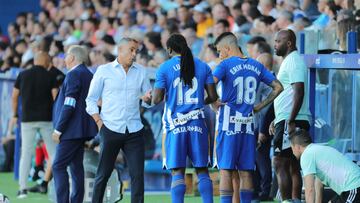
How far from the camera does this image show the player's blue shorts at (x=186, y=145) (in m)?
11.3

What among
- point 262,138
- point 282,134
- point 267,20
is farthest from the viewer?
point 267,20

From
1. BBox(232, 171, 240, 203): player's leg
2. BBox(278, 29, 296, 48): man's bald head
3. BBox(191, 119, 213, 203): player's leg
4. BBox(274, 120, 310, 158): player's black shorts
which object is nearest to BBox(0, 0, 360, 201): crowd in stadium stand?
BBox(278, 29, 296, 48): man's bald head

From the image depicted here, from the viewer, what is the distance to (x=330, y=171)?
34.7 ft

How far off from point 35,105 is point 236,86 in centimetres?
483

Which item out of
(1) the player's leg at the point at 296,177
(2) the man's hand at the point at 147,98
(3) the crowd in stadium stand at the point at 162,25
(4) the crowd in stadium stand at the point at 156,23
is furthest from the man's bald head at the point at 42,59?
(1) the player's leg at the point at 296,177

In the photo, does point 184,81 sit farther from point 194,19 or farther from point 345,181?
point 194,19

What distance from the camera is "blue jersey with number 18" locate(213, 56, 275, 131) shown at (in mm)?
11484

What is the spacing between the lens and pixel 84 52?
41.5 ft

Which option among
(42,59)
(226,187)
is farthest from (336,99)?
(42,59)

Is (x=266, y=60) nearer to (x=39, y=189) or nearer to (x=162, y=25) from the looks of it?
(x=39, y=189)

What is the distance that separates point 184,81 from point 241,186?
135 centimetres

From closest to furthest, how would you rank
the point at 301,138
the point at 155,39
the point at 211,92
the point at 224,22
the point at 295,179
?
the point at 301,138
the point at 211,92
the point at 295,179
the point at 224,22
the point at 155,39

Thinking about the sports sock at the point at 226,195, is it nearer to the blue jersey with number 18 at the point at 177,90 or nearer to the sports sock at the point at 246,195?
the sports sock at the point at 246,195

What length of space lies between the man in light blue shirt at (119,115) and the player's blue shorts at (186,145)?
603 mm
